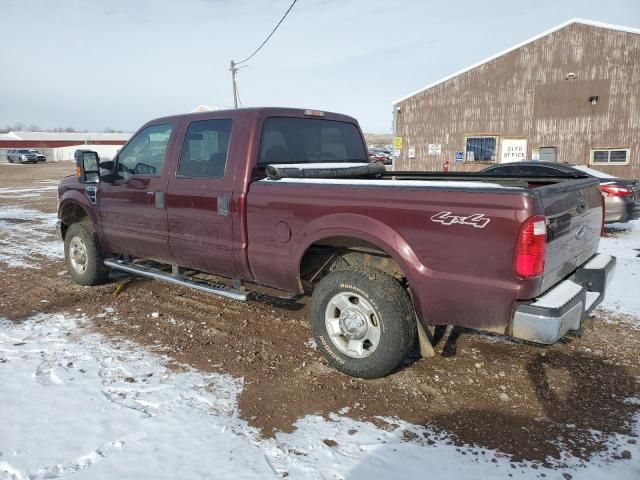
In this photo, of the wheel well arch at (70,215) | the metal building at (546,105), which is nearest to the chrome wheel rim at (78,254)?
the wheel well arch at (70,215)

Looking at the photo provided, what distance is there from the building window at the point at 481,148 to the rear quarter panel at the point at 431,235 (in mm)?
19637

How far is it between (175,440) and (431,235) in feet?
6.56

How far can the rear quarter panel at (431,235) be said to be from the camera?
108 inches

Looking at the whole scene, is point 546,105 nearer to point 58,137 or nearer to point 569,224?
point 569,224

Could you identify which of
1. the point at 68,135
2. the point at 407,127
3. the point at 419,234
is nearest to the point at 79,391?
the point at 419,234

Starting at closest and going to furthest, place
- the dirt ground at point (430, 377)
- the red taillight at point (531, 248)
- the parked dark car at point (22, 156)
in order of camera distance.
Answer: the red taillight at point (531, 248) → the dirt ground at point (430, 377) → the parked dark car at point (22, 156)

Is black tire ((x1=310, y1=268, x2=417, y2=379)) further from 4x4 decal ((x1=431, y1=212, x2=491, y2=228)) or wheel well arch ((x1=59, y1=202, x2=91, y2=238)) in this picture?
wheel well arch ((x1=59, y1=202, x2=91, y2=238))

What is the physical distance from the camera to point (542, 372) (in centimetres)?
366

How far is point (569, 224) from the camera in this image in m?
3.15

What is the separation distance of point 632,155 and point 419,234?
19224 mm

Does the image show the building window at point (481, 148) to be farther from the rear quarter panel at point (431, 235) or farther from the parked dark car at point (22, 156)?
the parked dark car at point (22, 156)

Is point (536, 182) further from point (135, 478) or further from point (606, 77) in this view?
point (606, 77)

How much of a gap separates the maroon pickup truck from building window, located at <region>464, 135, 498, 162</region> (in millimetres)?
17754

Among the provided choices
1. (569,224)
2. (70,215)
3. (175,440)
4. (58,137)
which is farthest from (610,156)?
(58,137)
